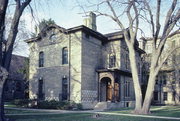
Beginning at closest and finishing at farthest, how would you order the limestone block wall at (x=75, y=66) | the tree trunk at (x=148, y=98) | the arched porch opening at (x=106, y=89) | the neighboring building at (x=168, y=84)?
the tree trunk at (x=148, y=98) → the limestone block wall at (x=75, y=66) → the arched porch opening at (x=106, y=89) → the neighboring building at (x=168, y=84)

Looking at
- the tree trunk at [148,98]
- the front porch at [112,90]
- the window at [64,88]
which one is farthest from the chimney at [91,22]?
the tree trunk at [148,98]

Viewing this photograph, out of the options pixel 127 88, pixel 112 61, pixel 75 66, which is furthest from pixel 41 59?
pixel 127 88

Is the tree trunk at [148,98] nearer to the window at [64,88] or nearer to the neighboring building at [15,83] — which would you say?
the window at [64,88]

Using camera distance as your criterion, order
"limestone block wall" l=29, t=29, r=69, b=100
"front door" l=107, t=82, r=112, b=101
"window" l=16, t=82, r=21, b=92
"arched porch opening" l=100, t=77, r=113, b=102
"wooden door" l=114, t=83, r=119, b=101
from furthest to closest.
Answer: "window" l=16, t=82, r=21, b=92, "front door" l=107, t=82, r=112, b=101, "arched porch opening" l=100, t=77, r=113, b=102, "wooden door" l=114, t=83, r=119, b=101, "limestone block wall" l=29, t=29, r=69, b=100

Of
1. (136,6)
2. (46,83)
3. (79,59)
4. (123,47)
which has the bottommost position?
(46,83)

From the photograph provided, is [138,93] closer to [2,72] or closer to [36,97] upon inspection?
[2,72]

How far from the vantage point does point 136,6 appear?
59.1 feet

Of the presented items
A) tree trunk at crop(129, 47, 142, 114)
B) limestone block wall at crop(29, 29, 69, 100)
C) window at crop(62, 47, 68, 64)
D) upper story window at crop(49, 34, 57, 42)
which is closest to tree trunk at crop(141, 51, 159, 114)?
tree trunk at crop(129, 47, 142, 114)

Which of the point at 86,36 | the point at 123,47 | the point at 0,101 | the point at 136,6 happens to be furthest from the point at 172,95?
the point at 0,101

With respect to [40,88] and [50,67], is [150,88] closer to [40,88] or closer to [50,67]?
[50,67]

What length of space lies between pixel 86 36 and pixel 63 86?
621cm

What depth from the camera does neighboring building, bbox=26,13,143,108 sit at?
2358 centimetres

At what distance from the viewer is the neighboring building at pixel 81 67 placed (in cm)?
2358

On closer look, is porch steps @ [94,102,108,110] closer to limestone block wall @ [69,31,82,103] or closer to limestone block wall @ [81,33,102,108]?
limestone block wall @ [81,33,102,108]
